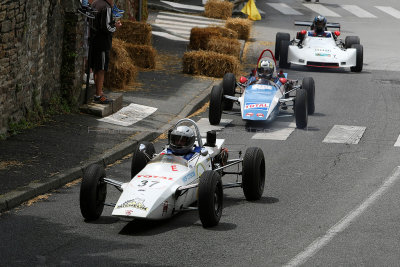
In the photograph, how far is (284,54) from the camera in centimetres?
2880

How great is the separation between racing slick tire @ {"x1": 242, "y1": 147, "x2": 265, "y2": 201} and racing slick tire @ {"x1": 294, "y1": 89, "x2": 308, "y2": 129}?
5.91 meters

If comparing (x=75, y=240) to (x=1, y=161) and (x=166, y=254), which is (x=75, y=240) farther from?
(x=1, y=161)

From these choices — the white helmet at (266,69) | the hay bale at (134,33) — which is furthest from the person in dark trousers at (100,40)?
the hay bale at (134,33)

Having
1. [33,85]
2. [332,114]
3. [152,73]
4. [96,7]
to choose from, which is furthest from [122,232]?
[152,73]

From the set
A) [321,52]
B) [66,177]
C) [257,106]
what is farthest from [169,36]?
[66,177]

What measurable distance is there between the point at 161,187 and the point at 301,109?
309 inches

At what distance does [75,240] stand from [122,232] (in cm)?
72

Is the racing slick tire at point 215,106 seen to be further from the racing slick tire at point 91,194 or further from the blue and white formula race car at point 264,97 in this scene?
the racing slick tire at point 91,194

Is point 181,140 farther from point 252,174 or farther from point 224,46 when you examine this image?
point 224,46

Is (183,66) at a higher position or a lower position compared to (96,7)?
lower

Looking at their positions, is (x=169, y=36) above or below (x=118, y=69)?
below

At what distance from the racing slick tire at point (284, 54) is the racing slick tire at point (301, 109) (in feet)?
26.6

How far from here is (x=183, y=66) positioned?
85.8 ft

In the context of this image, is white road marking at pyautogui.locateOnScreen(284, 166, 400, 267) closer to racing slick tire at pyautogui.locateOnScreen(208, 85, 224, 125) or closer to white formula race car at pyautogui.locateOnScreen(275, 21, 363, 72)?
racing slick tire at pyautogui.locateOnScreen(208, 85, 224, 125)
